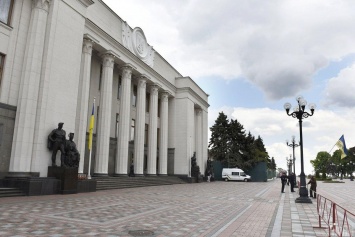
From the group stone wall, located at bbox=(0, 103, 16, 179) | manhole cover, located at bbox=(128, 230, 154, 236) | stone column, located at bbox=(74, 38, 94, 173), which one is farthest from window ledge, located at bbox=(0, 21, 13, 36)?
manhole cover, located at bbox=(128, 230, 154, 236)

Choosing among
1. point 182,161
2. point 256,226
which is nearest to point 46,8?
point 256,226

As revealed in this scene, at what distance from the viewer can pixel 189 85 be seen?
40.8 m

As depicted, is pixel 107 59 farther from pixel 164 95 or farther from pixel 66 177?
pixel 164 95

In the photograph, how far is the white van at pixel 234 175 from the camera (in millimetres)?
47031

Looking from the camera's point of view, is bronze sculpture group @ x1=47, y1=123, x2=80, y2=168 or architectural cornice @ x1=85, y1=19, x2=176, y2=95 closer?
bronze sculpture group @ x1=47, y1=123, x2=80, y2=168

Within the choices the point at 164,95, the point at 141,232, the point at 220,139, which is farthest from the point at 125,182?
the point at 220,139

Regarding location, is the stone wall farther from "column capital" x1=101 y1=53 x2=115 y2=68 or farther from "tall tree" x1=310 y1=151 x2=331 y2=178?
"tall tree" x1=310 y1=151 x2=331 y2=178

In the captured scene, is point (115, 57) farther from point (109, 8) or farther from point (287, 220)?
point (287, 220)

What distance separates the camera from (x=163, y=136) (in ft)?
117

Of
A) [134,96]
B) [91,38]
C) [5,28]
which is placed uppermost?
[91,38]

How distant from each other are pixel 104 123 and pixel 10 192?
10.9m

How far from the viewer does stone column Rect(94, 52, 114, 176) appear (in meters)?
23.1

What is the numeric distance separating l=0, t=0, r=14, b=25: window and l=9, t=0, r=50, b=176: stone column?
1136mm

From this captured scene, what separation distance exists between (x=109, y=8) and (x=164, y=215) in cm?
2130
